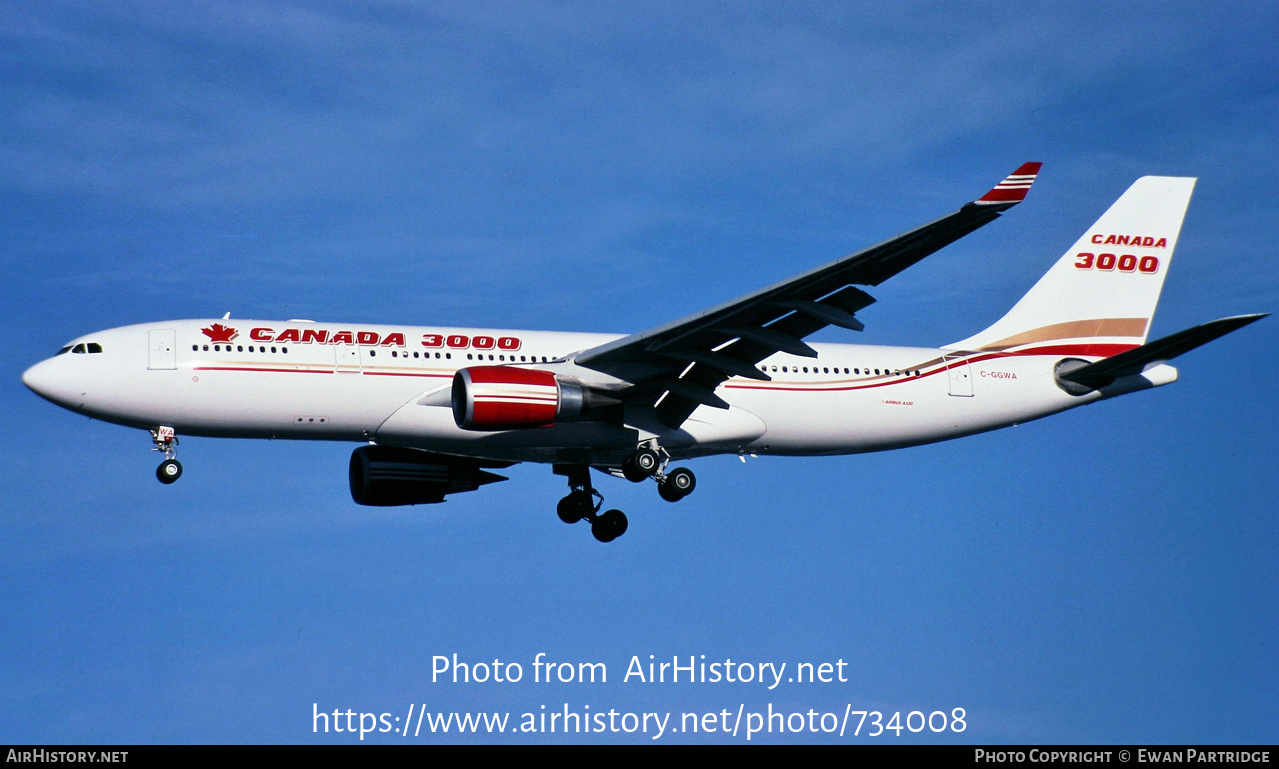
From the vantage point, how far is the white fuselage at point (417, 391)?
31500 mm

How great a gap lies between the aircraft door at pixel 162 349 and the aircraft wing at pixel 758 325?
9275 mm

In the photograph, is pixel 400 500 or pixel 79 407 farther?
pixel 400 500

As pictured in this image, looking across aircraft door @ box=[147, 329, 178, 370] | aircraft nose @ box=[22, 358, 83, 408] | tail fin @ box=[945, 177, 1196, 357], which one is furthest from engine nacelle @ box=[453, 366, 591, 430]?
tail fin @ box=[945, 177, 1196, 357]

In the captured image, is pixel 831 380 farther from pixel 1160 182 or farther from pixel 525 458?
pixel 1160 182

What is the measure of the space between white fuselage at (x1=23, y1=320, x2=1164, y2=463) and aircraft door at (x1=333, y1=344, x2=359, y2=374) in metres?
0.03

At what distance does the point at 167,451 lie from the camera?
105 feet

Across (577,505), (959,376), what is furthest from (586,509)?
(959,376)

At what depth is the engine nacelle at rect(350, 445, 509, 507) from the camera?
1442 inches

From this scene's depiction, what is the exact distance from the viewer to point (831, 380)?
117ft

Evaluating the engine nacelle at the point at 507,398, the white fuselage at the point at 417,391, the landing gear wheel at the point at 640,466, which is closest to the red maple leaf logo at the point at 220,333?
the white fuselage at the point at 417,391

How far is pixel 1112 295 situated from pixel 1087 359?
2.42m

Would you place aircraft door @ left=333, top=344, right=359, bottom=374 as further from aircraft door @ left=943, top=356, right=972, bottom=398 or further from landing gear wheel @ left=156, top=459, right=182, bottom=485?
aircraft door @ left=943, top=356, right=972, bottom=398
